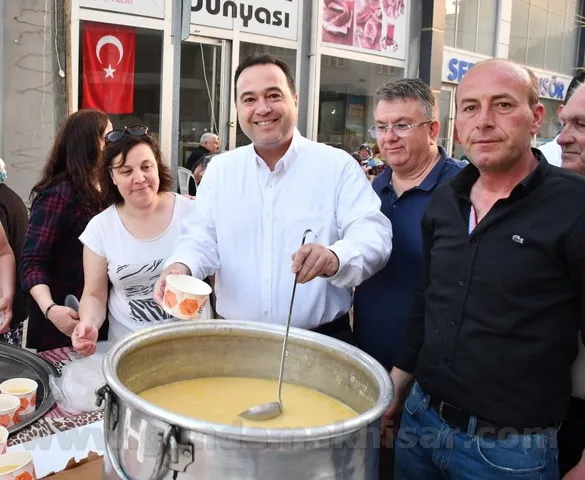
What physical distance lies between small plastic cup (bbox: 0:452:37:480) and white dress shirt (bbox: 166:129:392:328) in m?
0.75

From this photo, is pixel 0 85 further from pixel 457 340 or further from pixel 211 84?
pixel 457 340

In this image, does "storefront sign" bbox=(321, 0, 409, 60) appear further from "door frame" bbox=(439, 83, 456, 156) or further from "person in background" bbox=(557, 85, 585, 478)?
"person in background" bbox=(557, 85, 585, 478)

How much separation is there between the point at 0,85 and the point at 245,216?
16.4ft

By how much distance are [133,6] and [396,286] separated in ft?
19.9

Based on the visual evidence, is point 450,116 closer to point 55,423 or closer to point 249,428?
point 55,423

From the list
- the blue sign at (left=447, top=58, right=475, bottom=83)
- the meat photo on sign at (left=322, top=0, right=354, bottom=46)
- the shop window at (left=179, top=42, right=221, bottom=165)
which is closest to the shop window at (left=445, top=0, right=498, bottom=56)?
the blue sign at (left=447, top=58, right=475, bottom=83)

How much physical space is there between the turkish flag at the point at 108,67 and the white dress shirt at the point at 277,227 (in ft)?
17.1

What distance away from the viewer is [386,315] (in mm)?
2254

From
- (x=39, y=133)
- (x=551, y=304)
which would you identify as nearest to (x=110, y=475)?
(x=551, y=304)

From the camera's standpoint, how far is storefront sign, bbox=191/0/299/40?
25.0ft

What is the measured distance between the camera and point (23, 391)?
1.73 metres

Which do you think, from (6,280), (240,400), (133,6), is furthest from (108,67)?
(240,400)

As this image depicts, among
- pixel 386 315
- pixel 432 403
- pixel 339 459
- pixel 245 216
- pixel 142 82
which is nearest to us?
pixel 339 459

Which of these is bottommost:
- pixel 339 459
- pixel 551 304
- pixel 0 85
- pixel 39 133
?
pixel 339 459
